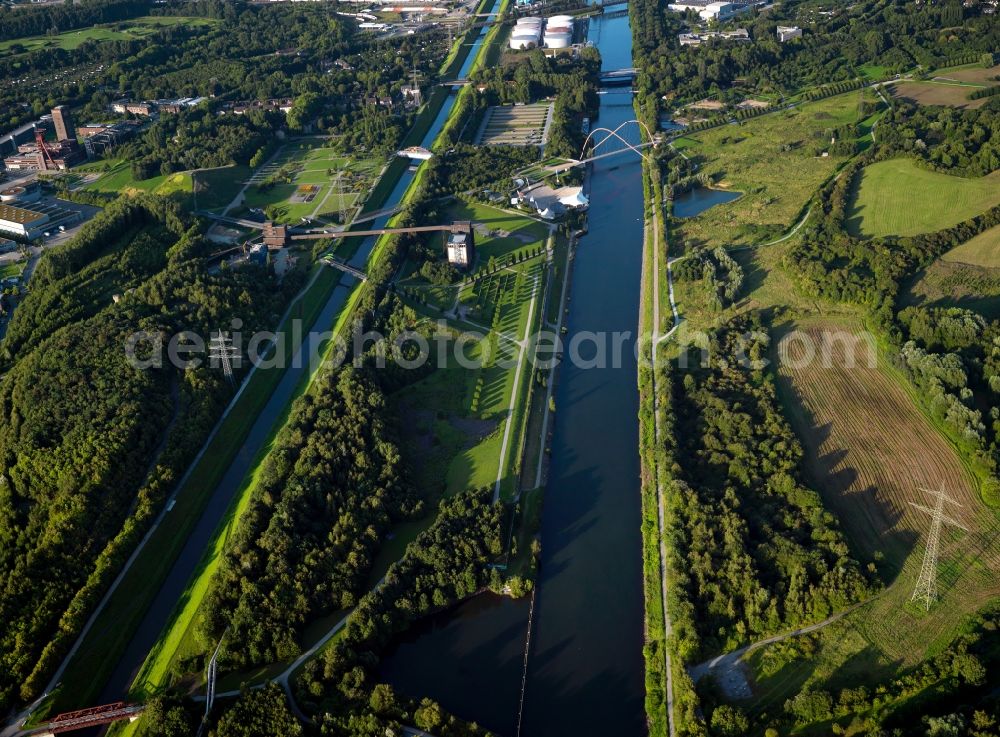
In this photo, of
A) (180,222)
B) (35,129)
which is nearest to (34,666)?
(180,222)

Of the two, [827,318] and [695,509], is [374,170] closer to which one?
[827,318]

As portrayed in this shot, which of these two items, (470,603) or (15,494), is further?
(15,494)

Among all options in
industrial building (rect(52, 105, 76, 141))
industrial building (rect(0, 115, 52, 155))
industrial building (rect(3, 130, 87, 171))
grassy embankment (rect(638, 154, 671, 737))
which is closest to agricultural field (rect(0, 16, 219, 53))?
industrial building (rect(0, 115, 52, 155))

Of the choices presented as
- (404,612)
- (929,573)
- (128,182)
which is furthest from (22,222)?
(929,573)

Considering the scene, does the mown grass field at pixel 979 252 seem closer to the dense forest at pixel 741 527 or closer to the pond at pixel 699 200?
the pond at pixel 699 200

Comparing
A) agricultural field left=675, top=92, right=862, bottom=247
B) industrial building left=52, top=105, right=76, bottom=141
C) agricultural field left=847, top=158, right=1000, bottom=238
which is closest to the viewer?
agricultural field left=847, top=158, right=1000, bottom=238

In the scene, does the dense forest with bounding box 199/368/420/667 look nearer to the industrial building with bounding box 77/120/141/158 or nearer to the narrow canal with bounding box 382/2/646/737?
the narrow canal with bounding box 382/2/646/737
